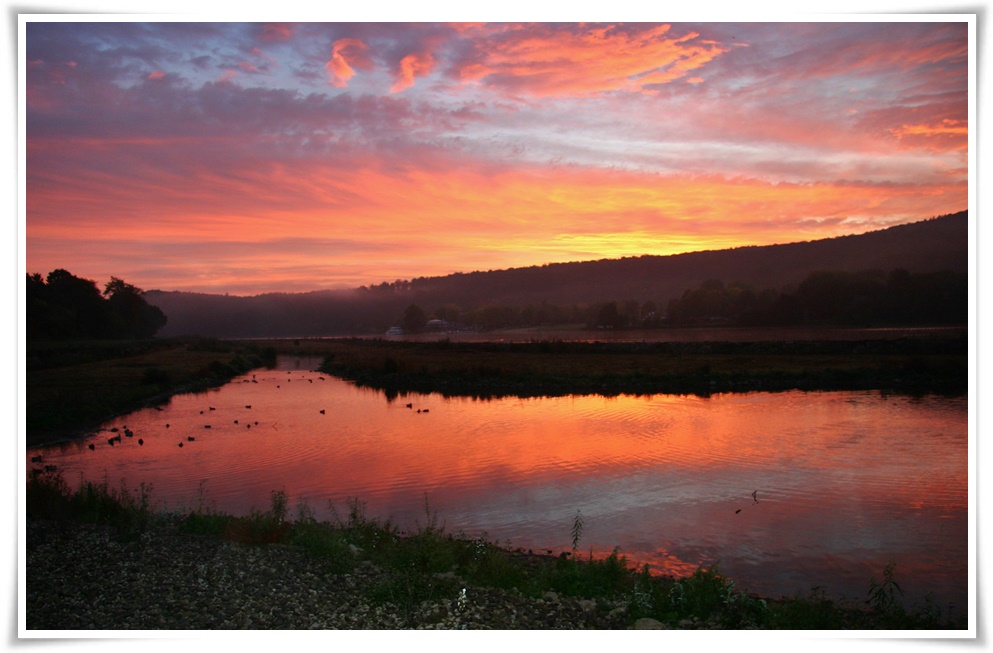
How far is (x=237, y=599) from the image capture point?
193 inches

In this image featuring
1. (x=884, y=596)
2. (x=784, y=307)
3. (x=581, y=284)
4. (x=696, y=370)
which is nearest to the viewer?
(x=884, y=596)

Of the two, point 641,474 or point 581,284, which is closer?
point 641,474

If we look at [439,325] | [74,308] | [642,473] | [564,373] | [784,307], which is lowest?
[642,473]

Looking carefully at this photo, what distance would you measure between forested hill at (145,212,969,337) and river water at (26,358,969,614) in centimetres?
311

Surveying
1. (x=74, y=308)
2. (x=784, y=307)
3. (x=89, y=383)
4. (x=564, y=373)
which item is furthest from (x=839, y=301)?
(x=89, y=383)

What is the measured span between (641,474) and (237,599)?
6853 millimetres

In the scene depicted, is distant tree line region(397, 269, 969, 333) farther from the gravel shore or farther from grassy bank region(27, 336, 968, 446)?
the gravel shore

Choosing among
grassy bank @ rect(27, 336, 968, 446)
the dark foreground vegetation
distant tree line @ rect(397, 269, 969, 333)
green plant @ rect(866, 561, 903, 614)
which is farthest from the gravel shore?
grassy bank @ rect(27, 336, 968, 446)

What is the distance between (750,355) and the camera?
104ft

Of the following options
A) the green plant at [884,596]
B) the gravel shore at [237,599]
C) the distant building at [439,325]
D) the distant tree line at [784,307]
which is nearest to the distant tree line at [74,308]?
the gravel shore at [237,599]

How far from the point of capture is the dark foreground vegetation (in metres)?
4.71

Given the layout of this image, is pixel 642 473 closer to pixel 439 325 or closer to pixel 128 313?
pixel 128 313

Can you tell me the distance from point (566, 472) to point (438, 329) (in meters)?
47.7
